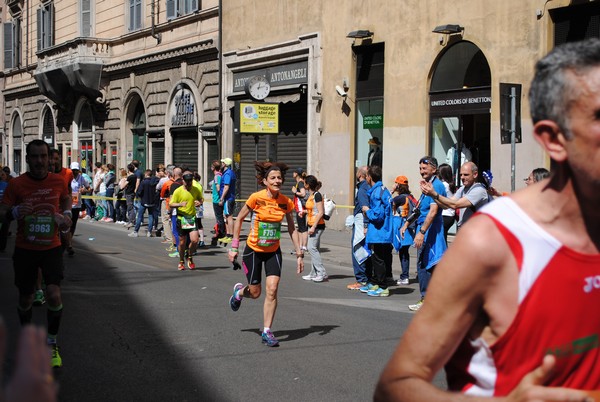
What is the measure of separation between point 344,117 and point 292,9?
13.5 ft

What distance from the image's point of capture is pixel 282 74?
2503 cm

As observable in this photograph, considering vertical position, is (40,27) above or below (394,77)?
above

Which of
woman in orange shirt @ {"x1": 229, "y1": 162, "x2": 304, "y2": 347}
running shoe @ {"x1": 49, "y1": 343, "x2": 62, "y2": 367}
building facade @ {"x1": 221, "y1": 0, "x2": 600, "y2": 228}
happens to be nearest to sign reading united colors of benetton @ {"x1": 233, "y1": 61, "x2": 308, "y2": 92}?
building facade @ {"x1": 221, "y1": 0, "x2": 600, "y2": 228}

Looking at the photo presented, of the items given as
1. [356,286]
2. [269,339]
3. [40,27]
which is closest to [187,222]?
[356,286]

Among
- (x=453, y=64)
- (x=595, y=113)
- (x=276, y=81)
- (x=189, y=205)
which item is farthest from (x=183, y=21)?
(x=595, y=113)

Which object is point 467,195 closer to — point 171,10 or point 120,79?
point 171,10

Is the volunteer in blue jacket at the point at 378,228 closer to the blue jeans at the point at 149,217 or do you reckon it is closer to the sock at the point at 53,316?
the sock at the point at 53,316

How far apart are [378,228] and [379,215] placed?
10.5 inches

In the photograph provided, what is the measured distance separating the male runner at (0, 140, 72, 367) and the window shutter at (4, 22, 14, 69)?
45.8 metres

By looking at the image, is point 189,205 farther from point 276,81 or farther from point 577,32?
point 276,81

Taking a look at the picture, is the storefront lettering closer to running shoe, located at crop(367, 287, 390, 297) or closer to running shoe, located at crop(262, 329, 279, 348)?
running shoe, located at crop(367, 287, 390, 297)

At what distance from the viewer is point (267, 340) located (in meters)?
8.34

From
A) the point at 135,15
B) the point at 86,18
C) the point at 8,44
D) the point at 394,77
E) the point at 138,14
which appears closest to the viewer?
the point at 394,77

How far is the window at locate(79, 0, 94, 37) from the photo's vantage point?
125 ft
